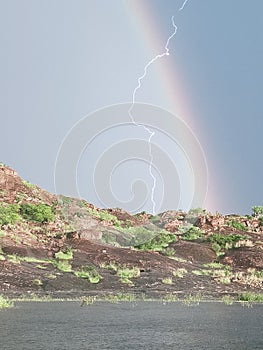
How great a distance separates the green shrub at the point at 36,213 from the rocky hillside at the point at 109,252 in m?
0.10

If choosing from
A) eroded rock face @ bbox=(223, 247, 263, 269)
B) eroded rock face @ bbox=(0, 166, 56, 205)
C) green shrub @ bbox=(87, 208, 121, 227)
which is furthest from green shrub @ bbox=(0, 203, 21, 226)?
eroded rock face @ bbox=(223, 247, 263, 269)

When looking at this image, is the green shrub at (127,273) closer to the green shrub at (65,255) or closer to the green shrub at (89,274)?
the green shrub at (89,274)

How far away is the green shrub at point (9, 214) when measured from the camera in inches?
1850

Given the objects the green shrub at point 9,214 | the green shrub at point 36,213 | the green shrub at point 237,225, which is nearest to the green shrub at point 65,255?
the green shrub at point 9,214

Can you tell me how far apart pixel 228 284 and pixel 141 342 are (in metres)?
25.5

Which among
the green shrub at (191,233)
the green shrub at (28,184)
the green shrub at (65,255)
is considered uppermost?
the green shrub at (28,184)

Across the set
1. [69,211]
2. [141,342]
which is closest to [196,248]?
[69,211]

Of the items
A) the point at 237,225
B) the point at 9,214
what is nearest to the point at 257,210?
the point at 237,225

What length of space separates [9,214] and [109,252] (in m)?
14.0

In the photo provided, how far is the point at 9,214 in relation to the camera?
49.5 meters

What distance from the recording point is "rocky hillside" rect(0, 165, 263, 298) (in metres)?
29.3

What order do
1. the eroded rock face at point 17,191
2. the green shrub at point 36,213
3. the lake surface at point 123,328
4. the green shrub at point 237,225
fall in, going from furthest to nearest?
the green shrub at point 237,225 → the eroded rock face at point 17,191 → the green shrub at point 36,213 → the lake surface at point 123,328

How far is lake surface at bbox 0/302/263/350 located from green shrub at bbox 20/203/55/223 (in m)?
33.9

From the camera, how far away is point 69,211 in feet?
210
